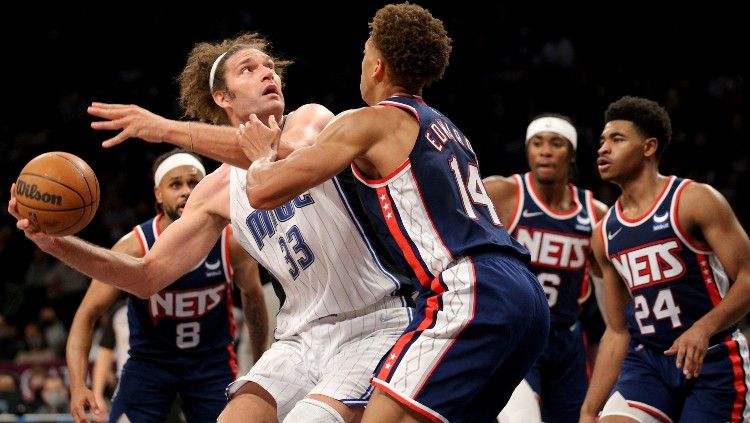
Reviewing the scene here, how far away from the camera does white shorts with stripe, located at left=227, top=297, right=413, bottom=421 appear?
12.3 feet

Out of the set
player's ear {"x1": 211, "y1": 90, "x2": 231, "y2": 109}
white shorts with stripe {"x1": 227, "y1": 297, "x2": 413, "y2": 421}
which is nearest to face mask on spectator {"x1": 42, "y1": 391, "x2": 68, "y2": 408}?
player's ear {"x1": 211, "y1": 90, "x2": 231, "y2": 109}

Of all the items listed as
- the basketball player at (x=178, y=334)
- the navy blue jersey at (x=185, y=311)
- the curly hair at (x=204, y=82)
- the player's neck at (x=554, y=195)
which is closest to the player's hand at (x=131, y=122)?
the curly hair at (x=204, y=82)

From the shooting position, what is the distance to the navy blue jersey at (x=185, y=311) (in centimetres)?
573

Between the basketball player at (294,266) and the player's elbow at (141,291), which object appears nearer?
the basketball player at (294,266)

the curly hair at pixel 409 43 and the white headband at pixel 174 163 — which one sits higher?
the curly hair at pixel 409 43

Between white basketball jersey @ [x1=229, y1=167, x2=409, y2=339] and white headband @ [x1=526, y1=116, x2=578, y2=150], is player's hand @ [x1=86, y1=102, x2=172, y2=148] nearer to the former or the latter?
white basketball jersey @ [x1=229, y1=167, x2=409, y2=339]

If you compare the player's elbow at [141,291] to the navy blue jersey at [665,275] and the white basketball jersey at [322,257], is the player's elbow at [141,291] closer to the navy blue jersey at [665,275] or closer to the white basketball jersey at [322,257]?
the white basketball jersey at [322,257]

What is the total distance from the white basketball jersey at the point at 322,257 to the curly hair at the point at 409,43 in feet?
1.94

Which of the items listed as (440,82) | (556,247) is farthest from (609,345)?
(440,82)

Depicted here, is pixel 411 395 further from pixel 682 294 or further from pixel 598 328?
pixel 598 328

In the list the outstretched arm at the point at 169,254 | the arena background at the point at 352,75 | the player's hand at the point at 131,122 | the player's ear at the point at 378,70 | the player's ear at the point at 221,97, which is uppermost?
the arena background at the point at 352,75

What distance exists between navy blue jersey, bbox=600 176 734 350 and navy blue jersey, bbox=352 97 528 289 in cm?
187

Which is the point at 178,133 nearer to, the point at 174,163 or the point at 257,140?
the point at 257,140

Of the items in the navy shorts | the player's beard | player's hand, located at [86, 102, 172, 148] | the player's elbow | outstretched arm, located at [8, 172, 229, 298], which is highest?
player's hand, located at [86, 102, 172, 148]
